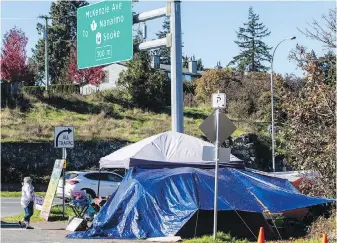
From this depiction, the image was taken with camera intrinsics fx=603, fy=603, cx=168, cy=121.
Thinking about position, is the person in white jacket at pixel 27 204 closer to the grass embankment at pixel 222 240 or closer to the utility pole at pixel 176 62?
the utility pole at pixel 176 62

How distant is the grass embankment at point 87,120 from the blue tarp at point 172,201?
24.6m

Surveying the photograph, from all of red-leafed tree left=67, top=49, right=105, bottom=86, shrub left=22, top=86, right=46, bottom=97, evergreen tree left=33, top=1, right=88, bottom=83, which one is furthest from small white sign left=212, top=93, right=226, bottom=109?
evergreen tree left=33, top=1, right=88, bottom=83

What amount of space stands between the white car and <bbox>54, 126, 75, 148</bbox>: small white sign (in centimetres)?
773

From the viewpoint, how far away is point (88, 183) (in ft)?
90.3

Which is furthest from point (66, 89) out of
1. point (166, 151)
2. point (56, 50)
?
point (166, 151)

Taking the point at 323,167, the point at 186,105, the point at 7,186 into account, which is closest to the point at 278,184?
the point at 323,167

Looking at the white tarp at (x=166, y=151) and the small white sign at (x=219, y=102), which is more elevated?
the small white sign at (x=219, y=102)

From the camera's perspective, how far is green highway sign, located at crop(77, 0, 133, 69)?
19.8 meters

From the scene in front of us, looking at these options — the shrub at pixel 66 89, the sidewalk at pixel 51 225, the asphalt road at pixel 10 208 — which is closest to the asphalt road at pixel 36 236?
the sidewalk at pixel 51 225

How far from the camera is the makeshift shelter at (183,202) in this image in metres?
15.0

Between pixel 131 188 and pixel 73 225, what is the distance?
1942mm

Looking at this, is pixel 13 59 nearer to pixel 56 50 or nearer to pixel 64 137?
pixel 56 50

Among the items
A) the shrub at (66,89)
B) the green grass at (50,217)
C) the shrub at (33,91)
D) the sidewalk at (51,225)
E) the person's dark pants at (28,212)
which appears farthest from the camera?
the shrub at (66,89)

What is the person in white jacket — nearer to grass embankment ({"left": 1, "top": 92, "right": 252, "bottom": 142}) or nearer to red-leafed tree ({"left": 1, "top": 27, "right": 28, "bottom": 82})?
grass embankment ({"left": 1, "top": 92, "right": 252, "bottom": 142})
